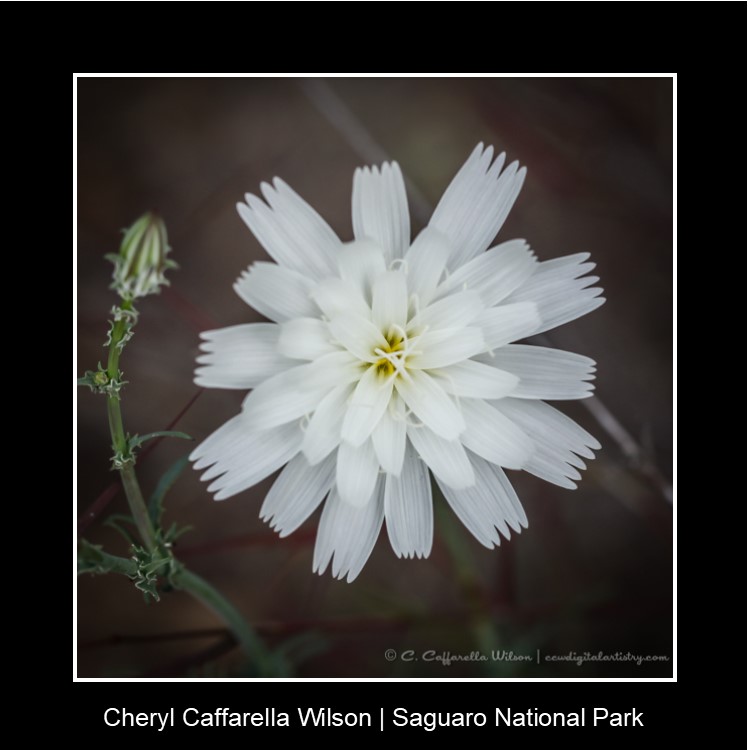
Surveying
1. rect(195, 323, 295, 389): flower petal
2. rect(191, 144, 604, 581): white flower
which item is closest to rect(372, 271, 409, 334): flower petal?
rect(191, 144, 604, 581): white flower

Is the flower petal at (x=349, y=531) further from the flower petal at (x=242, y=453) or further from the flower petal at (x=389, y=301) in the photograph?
the flower petal at (x=389, y=301)

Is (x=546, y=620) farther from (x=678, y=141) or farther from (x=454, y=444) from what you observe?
(x=678, y=141)

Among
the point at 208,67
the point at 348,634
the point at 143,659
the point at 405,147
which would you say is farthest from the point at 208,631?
the point at 405,147

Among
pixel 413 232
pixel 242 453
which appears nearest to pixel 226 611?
pixel 242 453

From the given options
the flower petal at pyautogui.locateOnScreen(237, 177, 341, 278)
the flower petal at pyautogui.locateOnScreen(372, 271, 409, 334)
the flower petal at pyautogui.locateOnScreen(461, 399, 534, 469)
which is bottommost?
the flower petal at pyautogui.locateOnScreen(461, 399, 534, 469)

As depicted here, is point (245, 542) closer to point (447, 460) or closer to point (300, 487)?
point (300, 487)

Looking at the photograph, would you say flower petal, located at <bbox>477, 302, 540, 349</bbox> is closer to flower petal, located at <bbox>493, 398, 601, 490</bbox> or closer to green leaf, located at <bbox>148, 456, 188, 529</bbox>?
flower petal, located at <bbox>493, 398, 601, 490</bbox>
